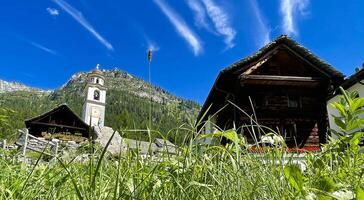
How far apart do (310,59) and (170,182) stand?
17.7 metres

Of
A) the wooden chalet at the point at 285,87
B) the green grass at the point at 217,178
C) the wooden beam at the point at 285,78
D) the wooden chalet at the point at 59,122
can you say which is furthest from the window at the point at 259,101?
the wooden chalet at the point at 59,122

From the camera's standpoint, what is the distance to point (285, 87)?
17828 mm

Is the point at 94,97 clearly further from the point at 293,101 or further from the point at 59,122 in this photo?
the point at 293,101

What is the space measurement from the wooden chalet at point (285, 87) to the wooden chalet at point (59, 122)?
82.6 ft

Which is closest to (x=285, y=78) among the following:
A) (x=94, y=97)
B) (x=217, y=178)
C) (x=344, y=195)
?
(x=217, y=178)

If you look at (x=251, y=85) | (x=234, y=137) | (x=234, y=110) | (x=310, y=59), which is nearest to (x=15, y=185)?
(x=234, y=137)

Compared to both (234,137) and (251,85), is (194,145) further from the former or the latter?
(251,85)

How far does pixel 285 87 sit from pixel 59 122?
3043 centimetres

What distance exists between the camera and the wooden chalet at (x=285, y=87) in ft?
54.9

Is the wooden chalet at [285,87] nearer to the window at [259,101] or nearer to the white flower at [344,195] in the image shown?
the window at [259,101]

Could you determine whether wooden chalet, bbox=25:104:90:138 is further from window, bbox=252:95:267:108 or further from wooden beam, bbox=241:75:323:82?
wooden beam, bbox=241:75:323:82

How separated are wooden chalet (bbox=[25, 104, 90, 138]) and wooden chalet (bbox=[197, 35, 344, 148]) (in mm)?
25188

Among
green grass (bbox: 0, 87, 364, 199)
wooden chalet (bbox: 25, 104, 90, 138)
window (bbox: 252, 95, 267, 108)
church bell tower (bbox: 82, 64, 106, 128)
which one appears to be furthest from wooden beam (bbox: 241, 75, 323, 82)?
church bell tower (bbox: 82, 64, 106, 128)

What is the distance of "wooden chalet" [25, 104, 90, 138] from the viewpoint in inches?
1517
